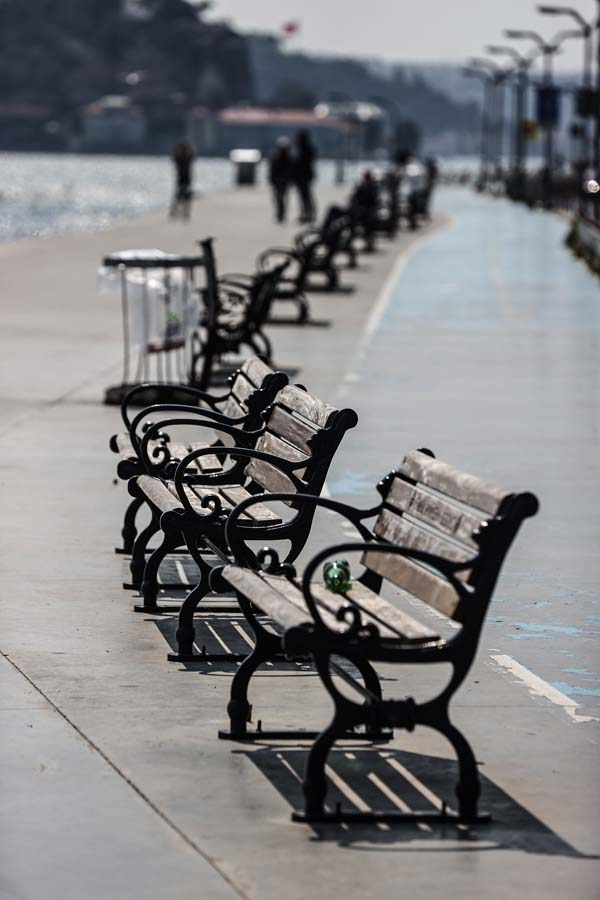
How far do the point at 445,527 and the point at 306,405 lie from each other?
6.50ft

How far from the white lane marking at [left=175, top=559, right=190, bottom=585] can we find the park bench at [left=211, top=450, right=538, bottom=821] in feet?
8.55

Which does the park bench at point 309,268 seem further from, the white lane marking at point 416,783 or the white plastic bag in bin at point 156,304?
the white lane marking at point 416,783

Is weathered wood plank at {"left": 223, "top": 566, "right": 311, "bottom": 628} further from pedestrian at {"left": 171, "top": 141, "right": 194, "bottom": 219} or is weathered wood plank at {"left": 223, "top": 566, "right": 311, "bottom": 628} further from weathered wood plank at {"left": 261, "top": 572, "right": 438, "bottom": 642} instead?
pedestrian at {"left": 171, "top": 141, "right": 194, "bottom": 219}

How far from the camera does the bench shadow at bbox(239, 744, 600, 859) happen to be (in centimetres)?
578

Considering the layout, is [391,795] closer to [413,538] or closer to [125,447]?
[413,538]

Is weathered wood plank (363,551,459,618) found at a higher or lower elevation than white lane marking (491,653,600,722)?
higher

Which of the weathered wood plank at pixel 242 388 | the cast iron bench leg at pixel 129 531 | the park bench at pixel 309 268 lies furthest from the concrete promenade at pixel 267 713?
the park bench at pixel 309 268

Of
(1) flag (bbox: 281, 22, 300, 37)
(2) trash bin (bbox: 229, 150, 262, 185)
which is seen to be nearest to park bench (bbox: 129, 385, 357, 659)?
(2) trash bin (bbox: 229, 150, 262, 185)

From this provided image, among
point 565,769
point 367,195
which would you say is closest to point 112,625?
point 565,769

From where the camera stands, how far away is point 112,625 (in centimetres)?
844

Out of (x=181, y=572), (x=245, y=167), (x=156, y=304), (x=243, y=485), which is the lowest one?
(x=245, y=167)

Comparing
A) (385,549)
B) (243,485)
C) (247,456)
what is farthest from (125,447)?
(385,549)

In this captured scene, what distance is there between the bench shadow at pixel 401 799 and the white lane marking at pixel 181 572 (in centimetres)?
281

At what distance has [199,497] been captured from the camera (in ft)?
28.3
